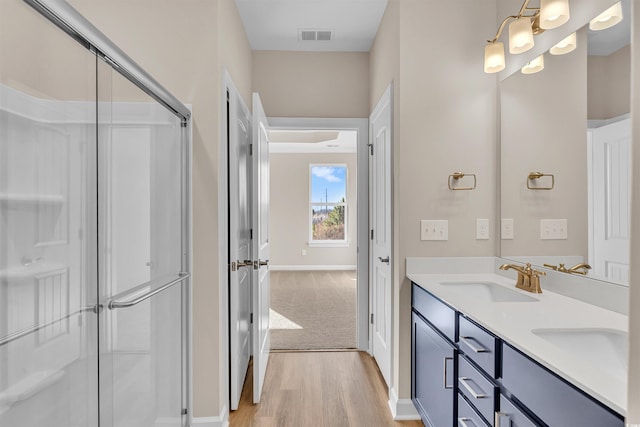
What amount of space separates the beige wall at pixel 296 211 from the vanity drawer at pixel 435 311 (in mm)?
5922

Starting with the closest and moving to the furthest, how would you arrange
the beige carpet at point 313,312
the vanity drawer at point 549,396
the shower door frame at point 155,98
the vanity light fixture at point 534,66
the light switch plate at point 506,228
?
the vanity drawer at point 549,396
the shower door frame at point 155,98
the vanity light fixture at point 534,66
the light switch plate at point 506,228
the beige carpet at point 313,312

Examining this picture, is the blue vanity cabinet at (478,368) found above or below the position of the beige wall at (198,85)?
below

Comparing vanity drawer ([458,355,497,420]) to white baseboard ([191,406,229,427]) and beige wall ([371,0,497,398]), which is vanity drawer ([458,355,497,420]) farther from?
white baseboard ([191,406,229,427])

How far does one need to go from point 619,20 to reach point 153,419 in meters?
2.53

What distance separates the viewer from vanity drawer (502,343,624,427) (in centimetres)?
87

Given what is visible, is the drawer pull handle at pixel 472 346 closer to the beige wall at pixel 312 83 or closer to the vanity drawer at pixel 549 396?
the vanity drawer at pixel 549 396

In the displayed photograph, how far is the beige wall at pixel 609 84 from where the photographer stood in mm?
1405

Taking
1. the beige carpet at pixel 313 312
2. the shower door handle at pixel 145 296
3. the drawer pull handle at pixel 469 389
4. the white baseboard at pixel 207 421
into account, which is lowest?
the beige carpet at pixel 313 312

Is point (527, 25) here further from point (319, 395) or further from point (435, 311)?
point (319, 395)

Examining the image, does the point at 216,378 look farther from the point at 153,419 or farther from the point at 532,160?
the point at 532,160

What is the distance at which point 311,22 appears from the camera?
9.34ft

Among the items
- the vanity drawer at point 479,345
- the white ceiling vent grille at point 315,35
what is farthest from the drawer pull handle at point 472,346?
the white ceiling vent grille at point 315,35

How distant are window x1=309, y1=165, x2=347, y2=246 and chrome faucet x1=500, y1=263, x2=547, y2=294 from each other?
6.28 meters

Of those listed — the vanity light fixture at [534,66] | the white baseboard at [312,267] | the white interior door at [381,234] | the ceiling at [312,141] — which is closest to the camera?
the vanity light fixture at [534,66]
